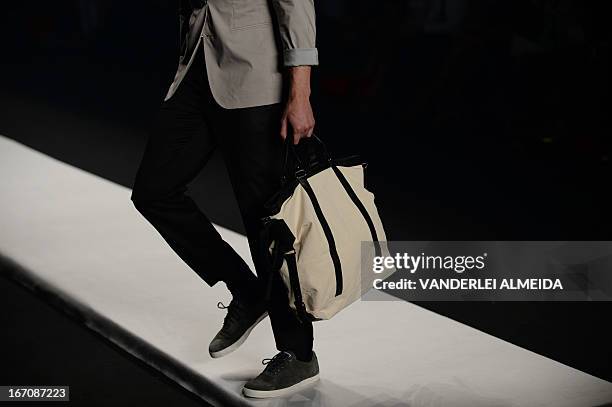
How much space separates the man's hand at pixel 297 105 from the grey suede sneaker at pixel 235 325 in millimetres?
575

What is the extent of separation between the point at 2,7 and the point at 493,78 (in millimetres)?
8500

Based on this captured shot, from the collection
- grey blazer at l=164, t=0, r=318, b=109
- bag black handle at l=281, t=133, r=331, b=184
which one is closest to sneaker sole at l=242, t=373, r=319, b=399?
bag black handle at l=281, t=133, r=331, b=184

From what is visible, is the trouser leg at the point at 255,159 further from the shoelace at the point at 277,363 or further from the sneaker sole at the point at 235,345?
the sneaker sole at the point at 235,345

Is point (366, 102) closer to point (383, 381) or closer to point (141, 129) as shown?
point (141, 129)

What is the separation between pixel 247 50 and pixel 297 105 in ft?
0.52

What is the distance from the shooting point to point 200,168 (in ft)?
7.02

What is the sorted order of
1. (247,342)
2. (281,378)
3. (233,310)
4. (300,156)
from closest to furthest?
1. (300,156)
2. (281,378)
3. (233,310)
4. (247,342)

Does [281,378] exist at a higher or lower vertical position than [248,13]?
lower

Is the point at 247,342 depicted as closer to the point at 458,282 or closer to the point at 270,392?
the point at 270,392

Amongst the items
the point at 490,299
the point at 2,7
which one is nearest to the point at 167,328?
the point at 490,299

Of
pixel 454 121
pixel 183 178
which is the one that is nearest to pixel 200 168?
pixel 183 178

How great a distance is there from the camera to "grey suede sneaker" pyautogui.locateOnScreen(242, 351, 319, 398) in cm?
208

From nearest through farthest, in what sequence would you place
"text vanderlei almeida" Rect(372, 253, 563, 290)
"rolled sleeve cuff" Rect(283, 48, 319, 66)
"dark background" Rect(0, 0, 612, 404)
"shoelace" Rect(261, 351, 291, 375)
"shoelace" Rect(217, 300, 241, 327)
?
"rolled sleeve cuff" Rect(283, 48, 319, 66), "shoelace" Rect(261, 351, 291, 375), "shoelace" Rect(217, 300, 241, 327), "text vanderlei almeida" Rect(372, 253, 563, 290), "dark background" Rect(0, 0, 612, 404)

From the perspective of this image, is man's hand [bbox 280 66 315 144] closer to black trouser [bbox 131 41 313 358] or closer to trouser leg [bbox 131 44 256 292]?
black trouser [bbox 131 41 313 358]
